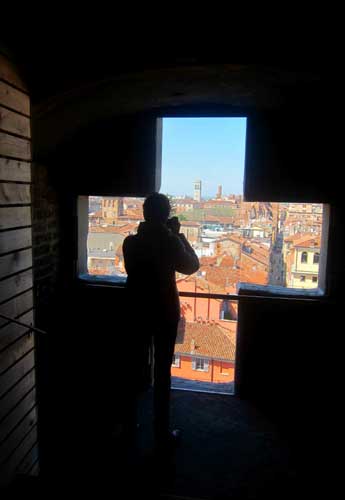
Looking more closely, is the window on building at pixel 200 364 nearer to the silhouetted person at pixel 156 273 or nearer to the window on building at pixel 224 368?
the window on building at pixel 224 368

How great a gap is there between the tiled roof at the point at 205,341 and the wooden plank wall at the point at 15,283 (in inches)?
62.0

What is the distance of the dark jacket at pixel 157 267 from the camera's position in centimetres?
211

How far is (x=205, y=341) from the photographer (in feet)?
10.5

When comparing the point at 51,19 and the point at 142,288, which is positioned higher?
the point at 51,19

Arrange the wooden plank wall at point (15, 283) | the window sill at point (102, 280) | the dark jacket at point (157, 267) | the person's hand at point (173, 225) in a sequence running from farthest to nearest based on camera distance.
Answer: the window sill at point (102, 280), the person's hand at point (173, 225), the dark jacket at point (157, 267), the wooden plank wall at point (15, 283)

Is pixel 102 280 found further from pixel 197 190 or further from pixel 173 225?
pixel 173 225

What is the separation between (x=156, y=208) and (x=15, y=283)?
0.89 meters

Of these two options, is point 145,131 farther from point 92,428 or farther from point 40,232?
point 92,428

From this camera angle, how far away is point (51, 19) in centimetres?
164

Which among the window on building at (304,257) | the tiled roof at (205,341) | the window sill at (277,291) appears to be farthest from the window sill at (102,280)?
the window on building at (304,257)

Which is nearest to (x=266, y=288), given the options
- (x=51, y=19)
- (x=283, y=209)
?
(x=283, y=209)

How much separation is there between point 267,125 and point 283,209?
0.71 metres

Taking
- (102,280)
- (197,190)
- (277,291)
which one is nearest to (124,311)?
(102,280)

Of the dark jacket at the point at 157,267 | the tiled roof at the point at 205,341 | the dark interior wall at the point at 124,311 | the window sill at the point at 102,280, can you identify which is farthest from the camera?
the window sill at the point at 102,280
